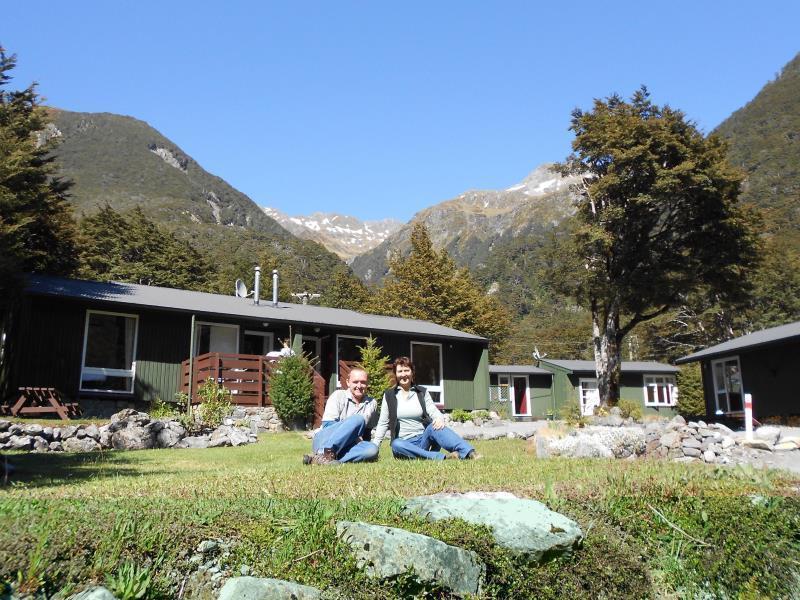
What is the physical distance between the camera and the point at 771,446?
8.75 m

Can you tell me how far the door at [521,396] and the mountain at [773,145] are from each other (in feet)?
104

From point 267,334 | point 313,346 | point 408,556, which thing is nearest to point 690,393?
point 313,346

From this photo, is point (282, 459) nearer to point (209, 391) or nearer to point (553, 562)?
point (553, 562)

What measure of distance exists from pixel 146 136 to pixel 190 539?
186015 millimetres

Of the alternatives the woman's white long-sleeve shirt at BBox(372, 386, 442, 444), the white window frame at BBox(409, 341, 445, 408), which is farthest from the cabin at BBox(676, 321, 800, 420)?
the woman's white long-sleeve shirt at BBox(372, 386, 442, 444)

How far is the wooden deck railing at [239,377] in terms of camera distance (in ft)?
57.6

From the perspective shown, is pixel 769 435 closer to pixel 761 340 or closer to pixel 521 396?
pixel 761 340

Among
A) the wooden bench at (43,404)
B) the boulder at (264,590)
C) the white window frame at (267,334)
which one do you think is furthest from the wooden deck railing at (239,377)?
the boulder at (264,590)

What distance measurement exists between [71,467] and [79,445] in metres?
3.39

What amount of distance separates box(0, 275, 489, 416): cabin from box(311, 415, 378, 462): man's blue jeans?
346 inches

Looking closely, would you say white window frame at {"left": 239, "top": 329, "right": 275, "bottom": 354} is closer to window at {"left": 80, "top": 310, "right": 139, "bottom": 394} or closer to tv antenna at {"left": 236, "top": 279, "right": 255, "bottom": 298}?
tv antenna at {"left": 236, "top": 279, "right": 255, "bottom": 298}

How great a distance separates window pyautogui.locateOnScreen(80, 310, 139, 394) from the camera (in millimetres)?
17453

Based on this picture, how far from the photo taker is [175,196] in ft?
425

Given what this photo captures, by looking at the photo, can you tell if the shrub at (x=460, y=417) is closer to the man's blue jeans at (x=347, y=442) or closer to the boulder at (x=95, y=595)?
the man's blue jeans at (x=347, y=442)
